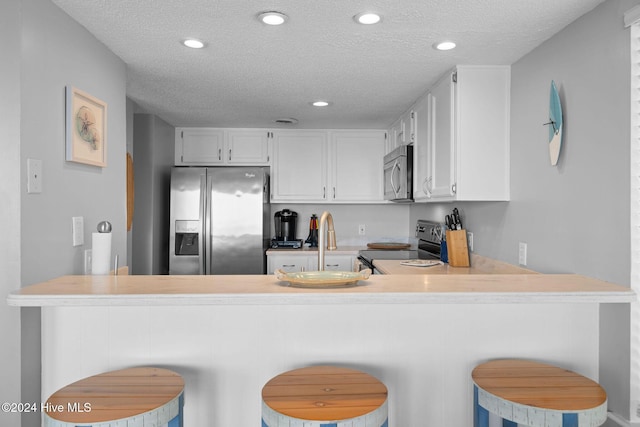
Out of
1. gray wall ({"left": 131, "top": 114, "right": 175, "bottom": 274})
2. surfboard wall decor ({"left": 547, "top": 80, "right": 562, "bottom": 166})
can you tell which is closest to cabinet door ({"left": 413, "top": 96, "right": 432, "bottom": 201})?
surfboard wall decor ({"left": 547, "top": 80, "right": 562, "bottom": 166})

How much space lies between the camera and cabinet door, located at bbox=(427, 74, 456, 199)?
275cm

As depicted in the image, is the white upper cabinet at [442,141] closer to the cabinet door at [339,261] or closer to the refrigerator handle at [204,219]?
the cabinet door at [339,261]

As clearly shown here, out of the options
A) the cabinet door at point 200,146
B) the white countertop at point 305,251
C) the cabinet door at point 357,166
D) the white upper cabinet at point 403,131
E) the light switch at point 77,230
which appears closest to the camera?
the light switch at point 77,230

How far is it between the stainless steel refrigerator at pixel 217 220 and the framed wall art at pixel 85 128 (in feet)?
5.95

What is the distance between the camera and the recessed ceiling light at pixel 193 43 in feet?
7.54

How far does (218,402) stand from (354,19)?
1.71m

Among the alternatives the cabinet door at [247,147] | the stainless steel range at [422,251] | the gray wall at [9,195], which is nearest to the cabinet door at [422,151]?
the stainless steel range at [422,251]

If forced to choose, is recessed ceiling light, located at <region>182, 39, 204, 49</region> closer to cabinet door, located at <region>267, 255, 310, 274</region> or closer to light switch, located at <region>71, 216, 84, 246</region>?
light switch, located at <region>71, 216, 84, 246</region>

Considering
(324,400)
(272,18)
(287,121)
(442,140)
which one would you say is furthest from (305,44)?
(287,121)

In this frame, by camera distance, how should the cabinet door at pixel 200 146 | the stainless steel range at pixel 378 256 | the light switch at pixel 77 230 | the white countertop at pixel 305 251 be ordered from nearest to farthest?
1. the light switch at pixel 77 230
2. the stainless steel range at pixel 378 256
3. the white countertop at pixel 305 251
4. the cabinet door at pixel 200 146

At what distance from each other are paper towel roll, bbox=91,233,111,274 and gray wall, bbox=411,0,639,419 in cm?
208

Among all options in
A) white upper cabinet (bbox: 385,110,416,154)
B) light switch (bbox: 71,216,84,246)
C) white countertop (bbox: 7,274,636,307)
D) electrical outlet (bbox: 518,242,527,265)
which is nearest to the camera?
white countertop (bbox: 7,274,636,307)

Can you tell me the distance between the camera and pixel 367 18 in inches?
79.7

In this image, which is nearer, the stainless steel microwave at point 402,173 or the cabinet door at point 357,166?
the stainless steel microwave at point 402,173
